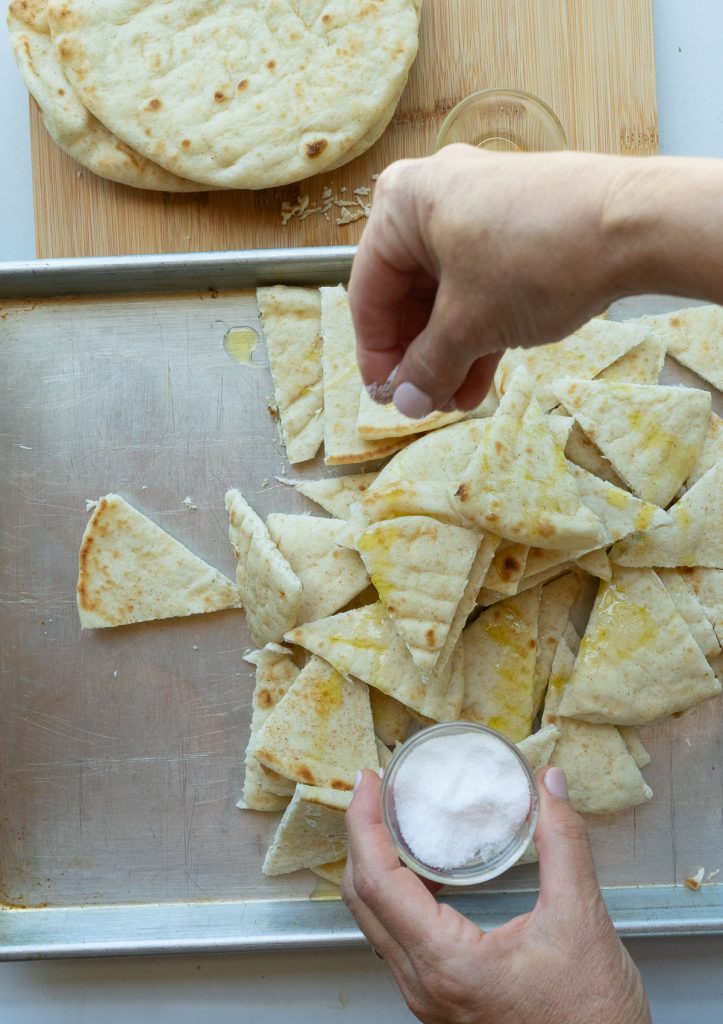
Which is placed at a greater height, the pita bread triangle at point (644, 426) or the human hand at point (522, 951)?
the pita bread triangle at point (644, 426)

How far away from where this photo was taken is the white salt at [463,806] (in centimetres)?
150

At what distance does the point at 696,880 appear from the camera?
1.81 meters

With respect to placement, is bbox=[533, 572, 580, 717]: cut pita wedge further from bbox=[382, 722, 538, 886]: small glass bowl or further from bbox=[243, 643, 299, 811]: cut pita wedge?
bbox=[243, 643, 299, 811]: cut pita wedge

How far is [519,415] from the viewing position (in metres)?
1.62

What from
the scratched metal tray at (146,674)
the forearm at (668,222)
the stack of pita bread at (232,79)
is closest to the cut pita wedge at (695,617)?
the scratched metal tray at (146,674)

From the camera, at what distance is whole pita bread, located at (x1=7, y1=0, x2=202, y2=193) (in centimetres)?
181

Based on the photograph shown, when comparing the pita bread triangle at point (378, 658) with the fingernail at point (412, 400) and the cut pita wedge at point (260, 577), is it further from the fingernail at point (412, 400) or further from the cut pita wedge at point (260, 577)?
the fingernail at point (412, 400)

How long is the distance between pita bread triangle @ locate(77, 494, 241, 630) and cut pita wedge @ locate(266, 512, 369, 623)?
0.15m

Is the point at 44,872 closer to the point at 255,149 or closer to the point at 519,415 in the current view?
the point at 519,415

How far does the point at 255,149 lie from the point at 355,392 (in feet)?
1.64

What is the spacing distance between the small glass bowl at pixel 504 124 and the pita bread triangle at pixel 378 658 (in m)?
0.96

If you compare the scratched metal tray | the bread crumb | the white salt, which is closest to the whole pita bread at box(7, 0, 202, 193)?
the scratched metal tray

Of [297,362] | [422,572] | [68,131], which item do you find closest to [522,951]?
[422,572]

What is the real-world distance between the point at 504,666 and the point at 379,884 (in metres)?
0.47
